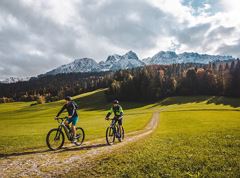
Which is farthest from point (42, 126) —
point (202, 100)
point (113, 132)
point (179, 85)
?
point (179, 85)

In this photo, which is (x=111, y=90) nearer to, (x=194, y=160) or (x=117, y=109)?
(x=117, y=109)

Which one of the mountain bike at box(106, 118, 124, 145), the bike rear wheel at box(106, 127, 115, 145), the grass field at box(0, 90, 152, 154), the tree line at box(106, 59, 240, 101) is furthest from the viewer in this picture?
the tree line at box(106, 59, 240, 101)

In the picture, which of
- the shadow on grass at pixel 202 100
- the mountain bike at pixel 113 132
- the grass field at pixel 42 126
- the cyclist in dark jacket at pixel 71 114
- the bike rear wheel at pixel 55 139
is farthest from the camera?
the shadow on grass at pixel 202 100

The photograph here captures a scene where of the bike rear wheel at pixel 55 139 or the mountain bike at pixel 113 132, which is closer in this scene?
the bike rear wheel at pixel 55 139

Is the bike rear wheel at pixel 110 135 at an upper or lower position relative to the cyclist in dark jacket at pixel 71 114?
lower

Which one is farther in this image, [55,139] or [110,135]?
[110,135]

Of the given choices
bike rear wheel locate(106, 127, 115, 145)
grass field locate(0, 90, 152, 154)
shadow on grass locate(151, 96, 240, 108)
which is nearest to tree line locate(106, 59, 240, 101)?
shadow on grass locate(151, 96, 240, 108)

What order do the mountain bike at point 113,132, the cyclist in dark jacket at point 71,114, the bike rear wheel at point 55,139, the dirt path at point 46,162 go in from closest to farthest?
the dirt path at point 46,162, the bike rear wheel at point 55,139, the cyclist in dark jacket at point 71,114, the mountain bike at point 113,132

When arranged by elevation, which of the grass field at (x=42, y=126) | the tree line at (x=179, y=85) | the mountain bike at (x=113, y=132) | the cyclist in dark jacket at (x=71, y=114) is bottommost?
the grass field at (x=42, y=126)

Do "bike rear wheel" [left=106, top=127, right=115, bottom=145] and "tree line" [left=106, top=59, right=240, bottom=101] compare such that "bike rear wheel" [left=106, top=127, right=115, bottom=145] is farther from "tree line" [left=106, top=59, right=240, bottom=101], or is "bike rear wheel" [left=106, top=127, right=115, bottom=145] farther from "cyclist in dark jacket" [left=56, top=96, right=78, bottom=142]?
"tree line" [left=106, top=59, right=240, bottom=101]

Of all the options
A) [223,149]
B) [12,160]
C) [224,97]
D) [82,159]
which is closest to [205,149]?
[223,149]

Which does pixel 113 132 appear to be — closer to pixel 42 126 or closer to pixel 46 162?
pixel 46 162

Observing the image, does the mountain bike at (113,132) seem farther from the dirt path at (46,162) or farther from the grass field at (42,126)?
the grass field at (42,126)

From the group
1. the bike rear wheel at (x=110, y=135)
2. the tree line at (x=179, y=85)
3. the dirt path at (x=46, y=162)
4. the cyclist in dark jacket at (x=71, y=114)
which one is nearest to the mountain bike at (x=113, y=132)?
the bike rear wheel at (x=110, y=135)
